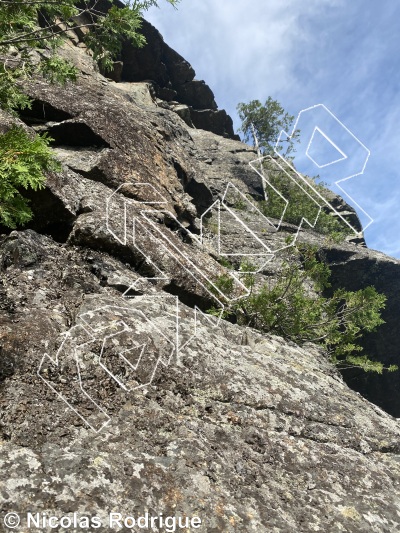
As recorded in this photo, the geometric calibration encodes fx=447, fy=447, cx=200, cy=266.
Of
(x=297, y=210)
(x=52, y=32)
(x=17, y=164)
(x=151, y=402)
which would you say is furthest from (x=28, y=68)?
(x=297, y=210)

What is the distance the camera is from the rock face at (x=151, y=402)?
4531 millimetres

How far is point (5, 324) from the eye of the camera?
584 centimetres

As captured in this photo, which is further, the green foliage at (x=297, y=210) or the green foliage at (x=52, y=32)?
the green foliage at (x=297, y=210)

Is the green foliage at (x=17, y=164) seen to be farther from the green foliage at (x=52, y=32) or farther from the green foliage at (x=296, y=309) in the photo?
the green foliage at (x=296, y=309)

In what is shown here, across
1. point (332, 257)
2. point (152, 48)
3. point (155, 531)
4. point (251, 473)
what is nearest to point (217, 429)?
point (251, 473)

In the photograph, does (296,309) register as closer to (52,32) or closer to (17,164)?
(17,164)

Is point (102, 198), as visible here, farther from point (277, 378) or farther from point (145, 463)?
point (145, 463)

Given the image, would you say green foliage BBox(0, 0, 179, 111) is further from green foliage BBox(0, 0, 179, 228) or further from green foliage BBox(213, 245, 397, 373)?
green foliage BBox(213, 245, 397, 373)

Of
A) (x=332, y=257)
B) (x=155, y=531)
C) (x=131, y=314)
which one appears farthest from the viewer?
(x=332, y=257)

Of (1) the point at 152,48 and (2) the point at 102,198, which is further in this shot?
(1) the point at 152,48

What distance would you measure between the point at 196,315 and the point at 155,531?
4.44 m

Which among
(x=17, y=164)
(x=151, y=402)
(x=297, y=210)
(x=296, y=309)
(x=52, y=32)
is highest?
(x=297, y=210)

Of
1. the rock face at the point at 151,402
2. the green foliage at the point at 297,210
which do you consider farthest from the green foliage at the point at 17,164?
the green foliage at the point at 297,210

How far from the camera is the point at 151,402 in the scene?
5.66 m
